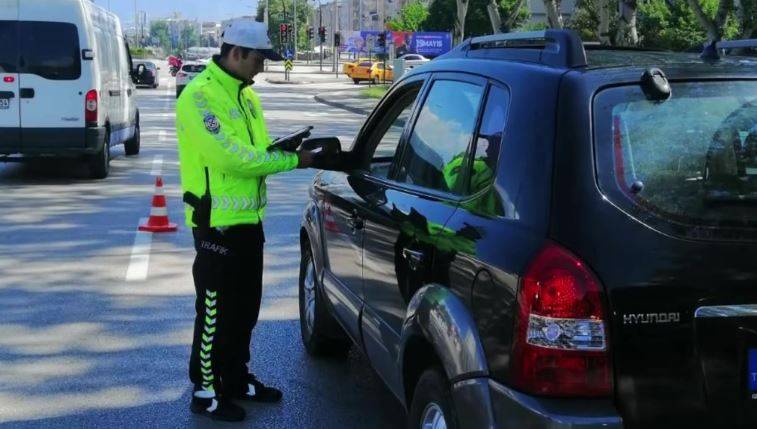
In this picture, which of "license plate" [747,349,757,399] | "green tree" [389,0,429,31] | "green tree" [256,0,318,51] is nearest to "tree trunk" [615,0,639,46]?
"license plate" [747,349,757,399]

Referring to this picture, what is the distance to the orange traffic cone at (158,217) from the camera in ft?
33.1

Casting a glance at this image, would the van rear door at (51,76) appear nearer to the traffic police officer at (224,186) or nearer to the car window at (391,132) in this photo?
the traffic police officer at (224,186)

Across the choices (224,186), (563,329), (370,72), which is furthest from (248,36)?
(370,72)

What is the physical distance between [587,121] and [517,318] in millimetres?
639

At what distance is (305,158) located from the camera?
4.75 m

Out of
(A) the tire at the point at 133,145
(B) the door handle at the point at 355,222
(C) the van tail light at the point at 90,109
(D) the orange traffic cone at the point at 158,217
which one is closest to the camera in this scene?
(B) the door handle at the point at 355,222

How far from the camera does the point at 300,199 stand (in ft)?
41.5

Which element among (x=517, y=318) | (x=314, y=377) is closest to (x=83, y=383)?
(x=314, y=377)

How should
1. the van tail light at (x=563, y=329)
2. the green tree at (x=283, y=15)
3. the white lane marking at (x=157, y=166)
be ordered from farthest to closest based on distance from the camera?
the green tree at (x=283, y=15) → the white lane marking at (x=157, y=166) → the van tail light at (x=563, y=329)

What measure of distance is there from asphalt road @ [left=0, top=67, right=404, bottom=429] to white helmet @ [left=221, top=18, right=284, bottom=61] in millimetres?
1810

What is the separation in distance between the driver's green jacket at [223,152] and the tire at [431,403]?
1440mm

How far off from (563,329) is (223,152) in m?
2.17

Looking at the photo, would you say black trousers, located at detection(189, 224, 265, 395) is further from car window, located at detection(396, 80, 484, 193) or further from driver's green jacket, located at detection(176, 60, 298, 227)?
car window, located at detection(396, 80, 484, 193)

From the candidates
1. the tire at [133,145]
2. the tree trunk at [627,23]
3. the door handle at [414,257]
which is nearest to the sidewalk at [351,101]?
the tree trunk at [627,23]
